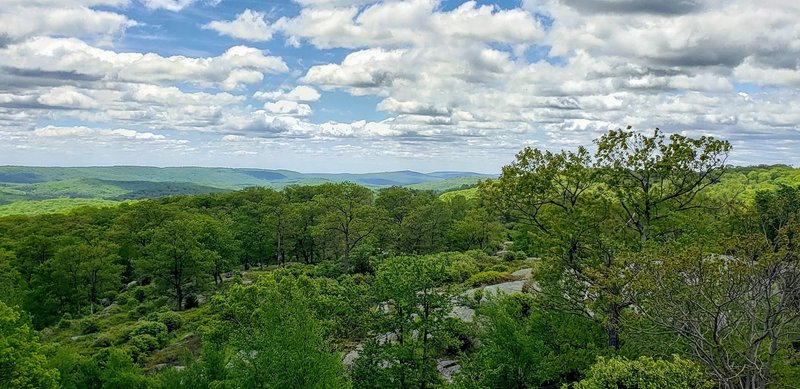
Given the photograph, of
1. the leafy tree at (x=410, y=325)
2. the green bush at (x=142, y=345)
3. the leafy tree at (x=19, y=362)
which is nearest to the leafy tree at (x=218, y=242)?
the green bush at (x=142, y=345)

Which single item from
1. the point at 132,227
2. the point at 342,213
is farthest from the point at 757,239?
the point at 132,227

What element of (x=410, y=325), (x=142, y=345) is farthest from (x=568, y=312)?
(x=142, y=345)

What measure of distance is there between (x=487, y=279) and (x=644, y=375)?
38198 millimetres

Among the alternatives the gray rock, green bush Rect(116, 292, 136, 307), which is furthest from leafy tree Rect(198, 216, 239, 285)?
the gray rock

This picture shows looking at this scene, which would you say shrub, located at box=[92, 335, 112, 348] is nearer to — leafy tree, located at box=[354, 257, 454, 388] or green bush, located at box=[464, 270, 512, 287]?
leafy tree, located at box=[354, 257, 454, 388]

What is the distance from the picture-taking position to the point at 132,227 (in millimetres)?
83750

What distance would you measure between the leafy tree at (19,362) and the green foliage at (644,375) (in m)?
27.9

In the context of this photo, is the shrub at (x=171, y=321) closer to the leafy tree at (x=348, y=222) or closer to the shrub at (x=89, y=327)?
the shrub at (x=89, y=327)

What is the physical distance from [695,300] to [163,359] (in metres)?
42.0

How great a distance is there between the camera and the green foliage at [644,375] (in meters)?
16.7

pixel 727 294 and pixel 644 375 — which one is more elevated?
pixel 727 294

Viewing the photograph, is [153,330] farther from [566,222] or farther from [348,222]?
[566,222]

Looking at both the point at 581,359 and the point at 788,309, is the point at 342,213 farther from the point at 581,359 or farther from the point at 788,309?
the point at 788,309

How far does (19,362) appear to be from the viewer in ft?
89.5
